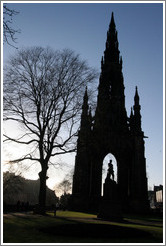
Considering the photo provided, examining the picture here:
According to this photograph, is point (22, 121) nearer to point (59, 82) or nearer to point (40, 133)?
point (40, 133)

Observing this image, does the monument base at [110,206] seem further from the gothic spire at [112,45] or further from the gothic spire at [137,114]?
the gothic spire at [112,45]

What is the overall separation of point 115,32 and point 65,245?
51148 millimetres

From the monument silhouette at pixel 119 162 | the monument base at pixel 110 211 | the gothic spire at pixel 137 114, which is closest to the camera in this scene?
the monument base at pixel 110 211

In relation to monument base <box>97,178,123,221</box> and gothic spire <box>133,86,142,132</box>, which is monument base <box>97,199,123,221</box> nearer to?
monument base <box>97,178,123,221</box>

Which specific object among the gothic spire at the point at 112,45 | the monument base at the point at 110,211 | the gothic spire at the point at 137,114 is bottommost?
Result: the monument base at the point at 110,211

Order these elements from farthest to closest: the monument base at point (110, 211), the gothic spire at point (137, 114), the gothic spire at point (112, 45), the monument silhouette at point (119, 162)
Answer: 1. the gothic spire at point (112, 45)
2. the gothic spire at point (137, 114)
3. the monument silhouette at point (119, 162)
4. the monument base at point (110, 211)

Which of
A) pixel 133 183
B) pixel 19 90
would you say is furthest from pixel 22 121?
pixel 133 183

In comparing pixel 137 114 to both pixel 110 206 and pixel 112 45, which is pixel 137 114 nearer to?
pixel 112 45

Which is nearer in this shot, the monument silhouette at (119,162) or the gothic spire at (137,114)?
the monument silhouette at (119,162)

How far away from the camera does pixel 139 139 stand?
32938 millimetres

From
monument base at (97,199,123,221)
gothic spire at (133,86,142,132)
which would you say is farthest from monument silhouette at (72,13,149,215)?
monument base at (97,199,123,221)

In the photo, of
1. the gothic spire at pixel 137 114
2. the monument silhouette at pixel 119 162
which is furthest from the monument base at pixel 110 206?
the gothic spire at pixel 137 114

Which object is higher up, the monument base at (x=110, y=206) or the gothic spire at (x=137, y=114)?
the gothic spire at (x=137, y=114)

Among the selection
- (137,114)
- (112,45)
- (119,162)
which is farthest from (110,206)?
(112,45)
